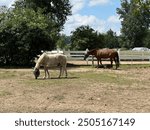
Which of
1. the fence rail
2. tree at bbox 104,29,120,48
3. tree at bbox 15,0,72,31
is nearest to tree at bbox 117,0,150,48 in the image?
tree at bbox 104,29,120,48

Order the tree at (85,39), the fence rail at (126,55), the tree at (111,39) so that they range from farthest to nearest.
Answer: the tree at (111,39), the tree at (85,39), the fence rail at (126,55)

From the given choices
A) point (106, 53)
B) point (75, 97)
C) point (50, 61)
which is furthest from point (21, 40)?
point (75, 97)

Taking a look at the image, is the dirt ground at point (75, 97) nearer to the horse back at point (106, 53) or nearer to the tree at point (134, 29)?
the horse back at point (106, 53)

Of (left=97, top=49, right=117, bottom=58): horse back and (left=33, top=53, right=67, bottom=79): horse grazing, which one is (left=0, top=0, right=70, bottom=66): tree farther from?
(left=33, top=53, right=67, bottom=79): horse grazing

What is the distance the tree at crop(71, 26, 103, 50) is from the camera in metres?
51.3

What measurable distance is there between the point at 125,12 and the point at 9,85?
89.6 metres

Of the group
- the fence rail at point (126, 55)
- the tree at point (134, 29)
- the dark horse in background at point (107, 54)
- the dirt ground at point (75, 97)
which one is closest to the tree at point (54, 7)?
the fence rail at point (126, 55)

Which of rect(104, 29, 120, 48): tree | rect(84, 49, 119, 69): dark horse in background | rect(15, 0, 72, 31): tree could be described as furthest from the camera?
rect(104, 29, 120, 48): tree

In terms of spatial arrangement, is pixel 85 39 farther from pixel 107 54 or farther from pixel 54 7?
pixel 107 54

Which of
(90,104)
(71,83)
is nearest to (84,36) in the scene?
(71,83)

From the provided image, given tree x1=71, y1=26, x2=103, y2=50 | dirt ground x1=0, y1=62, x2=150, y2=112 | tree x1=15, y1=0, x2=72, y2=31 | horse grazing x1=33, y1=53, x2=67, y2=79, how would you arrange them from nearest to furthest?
dirt ground x1=0, y1=62, x2=150, y2=112 → horse grazing x1=33, y1=53, x2=67, y2=79 → tree x1=71, y1=26, x2=103, y2=50 → tree x1=15, y1=0, x2=72, y2=31

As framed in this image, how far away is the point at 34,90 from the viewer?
51.3 feet

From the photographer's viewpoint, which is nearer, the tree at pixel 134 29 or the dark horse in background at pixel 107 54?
the dark horse in background at pixel 107 54

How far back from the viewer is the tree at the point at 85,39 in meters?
51.3
